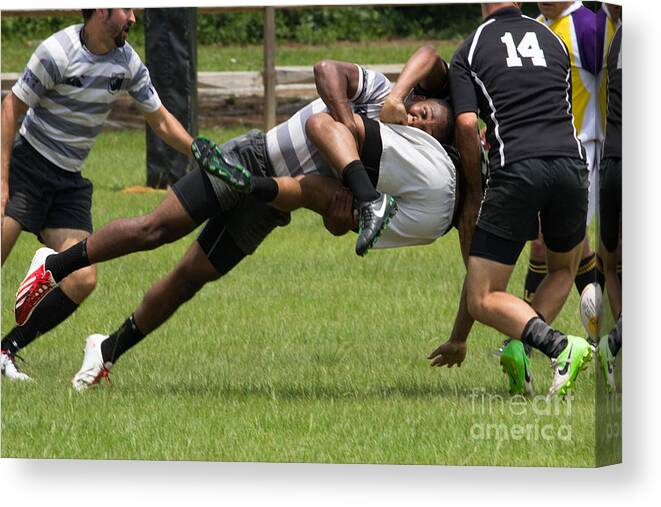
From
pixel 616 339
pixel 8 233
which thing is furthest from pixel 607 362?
pixel 8 233

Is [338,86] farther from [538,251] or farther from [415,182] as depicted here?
[538,251]

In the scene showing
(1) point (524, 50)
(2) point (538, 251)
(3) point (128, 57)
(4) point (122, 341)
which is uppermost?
(1) point (524, 50)

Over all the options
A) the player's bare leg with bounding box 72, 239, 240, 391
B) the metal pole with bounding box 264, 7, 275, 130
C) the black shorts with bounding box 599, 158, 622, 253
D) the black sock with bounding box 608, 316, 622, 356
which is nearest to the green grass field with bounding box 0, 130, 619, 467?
the player's bare leg with bounding box 72, 239, 240, 391

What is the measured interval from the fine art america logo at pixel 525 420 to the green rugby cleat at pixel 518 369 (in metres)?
0.05

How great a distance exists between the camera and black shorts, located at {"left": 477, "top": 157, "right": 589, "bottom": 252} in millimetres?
7695

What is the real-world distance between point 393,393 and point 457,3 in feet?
5.91

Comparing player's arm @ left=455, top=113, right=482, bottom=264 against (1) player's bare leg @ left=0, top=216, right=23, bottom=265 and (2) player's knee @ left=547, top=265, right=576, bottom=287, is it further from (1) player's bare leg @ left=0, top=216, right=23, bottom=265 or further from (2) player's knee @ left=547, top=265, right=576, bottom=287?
(1) player's bare leg @ left=0, top=216, right=23, bottom=265

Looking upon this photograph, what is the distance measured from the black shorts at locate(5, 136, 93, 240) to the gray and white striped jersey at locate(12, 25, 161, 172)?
2.0 inches

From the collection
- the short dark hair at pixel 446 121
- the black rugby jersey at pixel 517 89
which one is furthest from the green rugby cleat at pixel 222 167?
the black rugby jersey at pixel 517 89

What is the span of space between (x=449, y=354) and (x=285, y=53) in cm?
215

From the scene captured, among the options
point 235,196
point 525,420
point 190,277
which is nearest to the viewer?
point 525,420

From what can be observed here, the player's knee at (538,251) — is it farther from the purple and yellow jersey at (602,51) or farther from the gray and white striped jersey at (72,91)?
Answer: the gray and white striped jersey at (72,91)

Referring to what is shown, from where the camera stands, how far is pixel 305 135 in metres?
8.01

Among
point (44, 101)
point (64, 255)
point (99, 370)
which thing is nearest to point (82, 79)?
point (44, 101)
